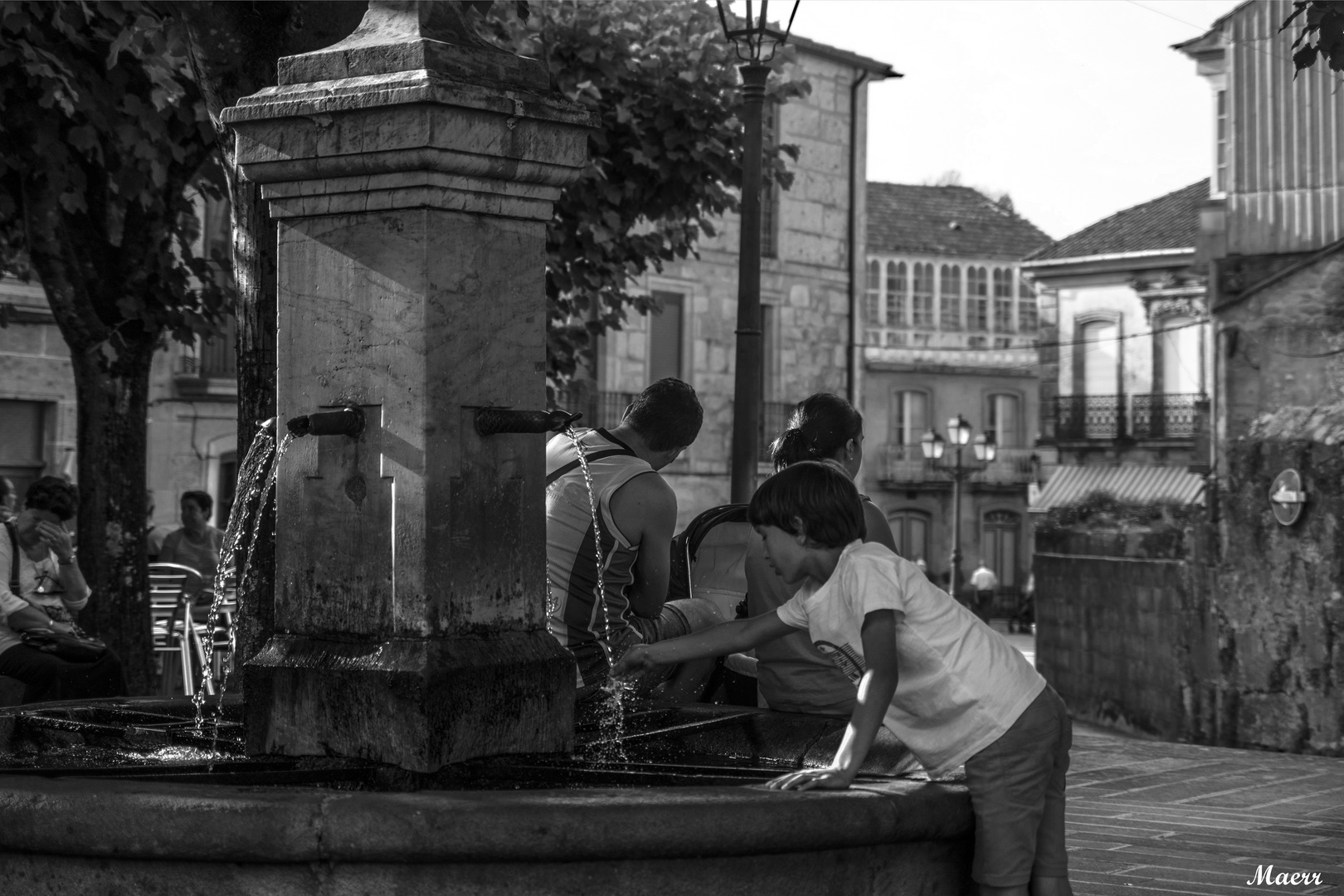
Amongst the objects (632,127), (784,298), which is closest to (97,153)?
(632,127)

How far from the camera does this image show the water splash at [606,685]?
451 cm

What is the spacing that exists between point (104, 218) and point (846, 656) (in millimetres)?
7992

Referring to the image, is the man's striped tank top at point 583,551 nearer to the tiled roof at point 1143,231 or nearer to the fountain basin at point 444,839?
the fountain basin at point 444,839

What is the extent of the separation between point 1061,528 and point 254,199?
1410 cm

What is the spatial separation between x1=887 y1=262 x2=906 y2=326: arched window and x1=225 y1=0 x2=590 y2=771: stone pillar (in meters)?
45.3

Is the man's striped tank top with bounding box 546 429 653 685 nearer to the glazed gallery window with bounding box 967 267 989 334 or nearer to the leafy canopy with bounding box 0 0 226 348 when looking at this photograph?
the leafy canopy with bounding box 0 0 226 348

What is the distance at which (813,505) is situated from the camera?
12.8ft

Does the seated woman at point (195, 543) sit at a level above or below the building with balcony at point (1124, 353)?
below

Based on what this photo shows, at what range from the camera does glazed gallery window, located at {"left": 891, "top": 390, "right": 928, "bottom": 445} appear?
1957 inches

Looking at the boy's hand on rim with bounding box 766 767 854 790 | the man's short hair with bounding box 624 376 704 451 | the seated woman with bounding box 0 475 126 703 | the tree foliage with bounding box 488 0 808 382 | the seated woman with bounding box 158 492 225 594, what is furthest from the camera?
the seated woman with bounding box 158 492 225 594

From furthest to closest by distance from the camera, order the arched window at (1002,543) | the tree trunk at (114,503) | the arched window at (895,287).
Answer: the arched window at (1002,543) → the arched window at (895,287) → the tree trunk at (114,503)

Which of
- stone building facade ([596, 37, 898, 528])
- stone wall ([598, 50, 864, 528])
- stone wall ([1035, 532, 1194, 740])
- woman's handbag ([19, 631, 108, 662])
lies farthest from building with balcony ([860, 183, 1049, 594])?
woman's handbag ([19, 631, 108, 662])

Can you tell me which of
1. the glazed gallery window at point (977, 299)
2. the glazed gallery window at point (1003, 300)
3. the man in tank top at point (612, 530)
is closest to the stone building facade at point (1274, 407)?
the man in tank top at point (612, 530)

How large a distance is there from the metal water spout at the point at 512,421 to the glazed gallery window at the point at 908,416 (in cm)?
4572
